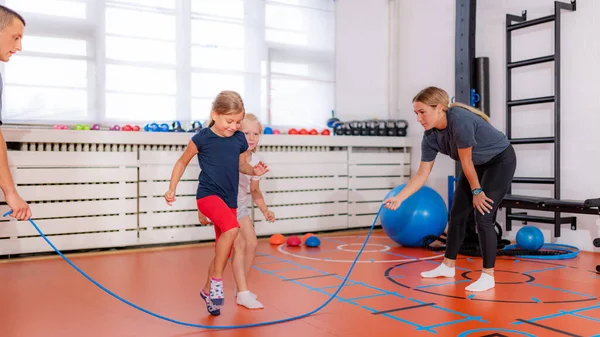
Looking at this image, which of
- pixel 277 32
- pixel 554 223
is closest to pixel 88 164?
pixel 277 32

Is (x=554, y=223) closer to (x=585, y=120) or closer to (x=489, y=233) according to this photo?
(x=585, y=120)

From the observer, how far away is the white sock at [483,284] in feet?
9.96

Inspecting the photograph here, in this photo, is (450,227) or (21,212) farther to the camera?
(450,227)

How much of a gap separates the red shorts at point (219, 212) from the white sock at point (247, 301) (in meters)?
0.36

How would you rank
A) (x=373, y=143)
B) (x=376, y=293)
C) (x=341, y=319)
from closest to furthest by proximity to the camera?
(x=341, y=319) → (x=376, y=293) → (x=373, y=143)

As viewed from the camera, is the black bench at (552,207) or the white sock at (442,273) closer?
the white sock at (442,273)

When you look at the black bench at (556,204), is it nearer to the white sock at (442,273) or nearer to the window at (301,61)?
the white sock at (442,273)

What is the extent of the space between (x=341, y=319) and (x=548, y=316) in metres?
0.97

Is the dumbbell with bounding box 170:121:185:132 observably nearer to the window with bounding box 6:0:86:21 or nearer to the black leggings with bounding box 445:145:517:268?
the window with bounding box 6:0:86:21

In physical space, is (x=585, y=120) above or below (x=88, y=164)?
above

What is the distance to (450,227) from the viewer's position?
11.0ft

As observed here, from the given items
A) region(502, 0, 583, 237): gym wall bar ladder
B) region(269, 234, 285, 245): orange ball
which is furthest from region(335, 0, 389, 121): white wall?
region(269, 234, 285, 245): orange ball

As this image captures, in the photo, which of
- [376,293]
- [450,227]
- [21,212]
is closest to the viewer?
[21,212]

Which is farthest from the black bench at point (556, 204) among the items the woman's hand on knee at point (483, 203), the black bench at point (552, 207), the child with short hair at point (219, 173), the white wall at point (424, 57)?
the child with short hair at point (219, 173)
